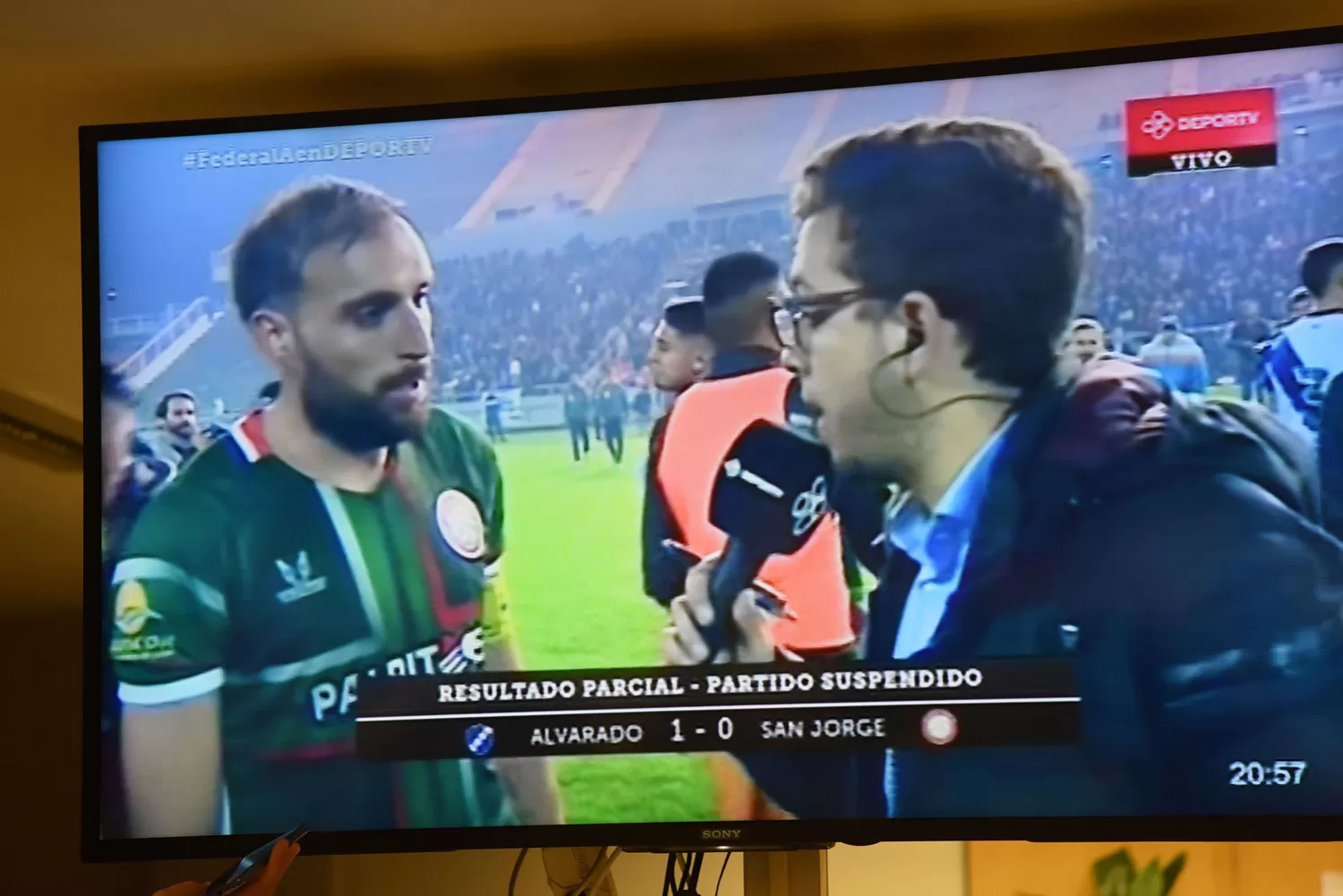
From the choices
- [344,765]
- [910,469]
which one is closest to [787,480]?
[910,469]

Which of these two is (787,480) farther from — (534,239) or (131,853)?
(131,853)

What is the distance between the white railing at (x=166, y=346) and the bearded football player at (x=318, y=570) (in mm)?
45

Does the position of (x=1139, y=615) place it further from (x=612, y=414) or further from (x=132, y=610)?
(x=132, y=610)

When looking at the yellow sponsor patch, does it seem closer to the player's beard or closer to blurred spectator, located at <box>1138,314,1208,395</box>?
the player's beard

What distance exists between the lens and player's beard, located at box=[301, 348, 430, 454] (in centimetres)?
138

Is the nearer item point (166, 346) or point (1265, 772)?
point (1265, 772)

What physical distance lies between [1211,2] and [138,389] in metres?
1.16

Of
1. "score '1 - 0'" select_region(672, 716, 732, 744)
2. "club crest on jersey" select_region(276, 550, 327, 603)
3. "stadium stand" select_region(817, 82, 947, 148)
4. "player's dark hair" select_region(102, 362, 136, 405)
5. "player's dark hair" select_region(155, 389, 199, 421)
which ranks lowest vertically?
"score '1 - 0'" select_region(672, 716, 732, 744)

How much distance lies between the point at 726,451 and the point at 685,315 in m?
0.15

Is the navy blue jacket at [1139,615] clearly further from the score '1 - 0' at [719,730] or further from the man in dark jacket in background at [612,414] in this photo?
the man in dark jacket in background at [612,414]

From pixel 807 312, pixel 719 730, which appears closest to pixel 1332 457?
pixel 807 312

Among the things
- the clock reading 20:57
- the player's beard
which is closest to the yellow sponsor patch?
the player's beard

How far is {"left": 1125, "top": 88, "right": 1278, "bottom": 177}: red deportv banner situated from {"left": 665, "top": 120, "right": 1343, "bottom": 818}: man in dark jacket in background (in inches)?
3.0

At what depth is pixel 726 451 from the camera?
133cm
